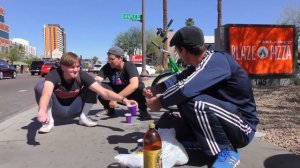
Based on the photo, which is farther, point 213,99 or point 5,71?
point 5,71

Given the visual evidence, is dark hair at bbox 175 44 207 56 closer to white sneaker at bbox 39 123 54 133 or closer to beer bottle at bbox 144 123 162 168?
beer bottle at bbox 144 123 162 168

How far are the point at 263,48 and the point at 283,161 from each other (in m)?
9.17

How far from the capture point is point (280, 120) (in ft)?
Answer: 21.7

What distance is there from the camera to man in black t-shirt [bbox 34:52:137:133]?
5586 mm

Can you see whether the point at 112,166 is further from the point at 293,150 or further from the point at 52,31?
the point at 52,31

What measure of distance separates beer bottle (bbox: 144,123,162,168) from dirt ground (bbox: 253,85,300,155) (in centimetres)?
202

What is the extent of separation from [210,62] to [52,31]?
3689 inches

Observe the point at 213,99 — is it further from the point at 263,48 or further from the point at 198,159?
the point at 263,48

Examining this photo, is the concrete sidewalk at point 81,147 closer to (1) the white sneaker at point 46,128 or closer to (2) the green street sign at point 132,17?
(1) the white sneaker at point 46,128

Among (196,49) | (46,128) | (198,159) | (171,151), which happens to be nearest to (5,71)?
(46,128)

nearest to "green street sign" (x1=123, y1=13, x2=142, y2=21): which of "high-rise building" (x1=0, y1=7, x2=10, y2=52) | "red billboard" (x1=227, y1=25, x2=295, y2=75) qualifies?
"red billboard" (x1=227, y1=25, x2=295, y2=75)

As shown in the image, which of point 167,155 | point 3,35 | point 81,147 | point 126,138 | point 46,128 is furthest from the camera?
point 3,35

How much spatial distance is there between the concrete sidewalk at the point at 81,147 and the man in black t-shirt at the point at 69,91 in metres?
0.27

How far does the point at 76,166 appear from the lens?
14.2 feet
